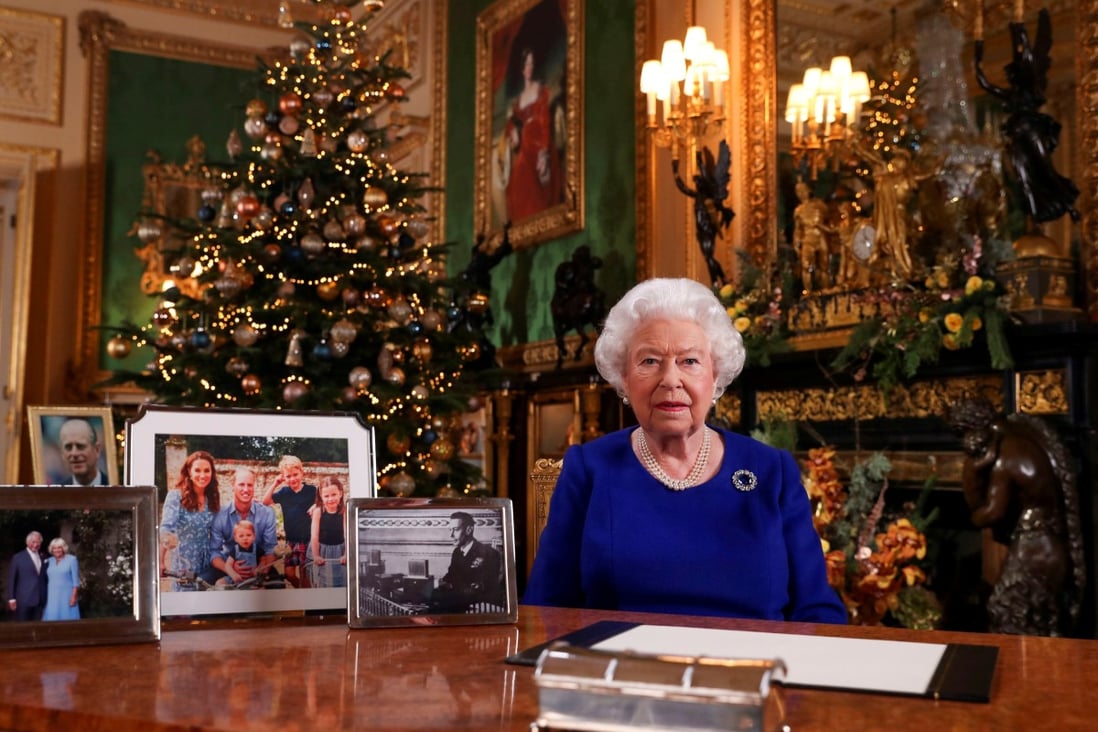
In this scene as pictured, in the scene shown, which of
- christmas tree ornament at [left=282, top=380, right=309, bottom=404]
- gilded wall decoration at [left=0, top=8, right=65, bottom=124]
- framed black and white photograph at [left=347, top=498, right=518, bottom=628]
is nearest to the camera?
framed black and white photograph at [left=347, top=498, right=518, bottom=628]

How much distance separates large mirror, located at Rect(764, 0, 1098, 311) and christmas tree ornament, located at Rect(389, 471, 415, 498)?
223 centimetres

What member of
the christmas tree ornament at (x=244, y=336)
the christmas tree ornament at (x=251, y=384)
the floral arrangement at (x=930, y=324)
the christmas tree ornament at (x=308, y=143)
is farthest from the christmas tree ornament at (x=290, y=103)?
the floral arrangement at (x=930, y=324)

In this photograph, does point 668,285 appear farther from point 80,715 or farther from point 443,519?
point 80,715

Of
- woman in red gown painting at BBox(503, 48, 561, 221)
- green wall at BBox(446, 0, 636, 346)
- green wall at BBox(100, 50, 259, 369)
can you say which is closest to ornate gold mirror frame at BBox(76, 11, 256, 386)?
green wall at BBox(100, 50, 259, 369)

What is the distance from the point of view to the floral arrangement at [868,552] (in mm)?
3959

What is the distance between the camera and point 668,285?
6.95 feet

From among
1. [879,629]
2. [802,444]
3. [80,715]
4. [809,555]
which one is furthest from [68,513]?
[802,444]

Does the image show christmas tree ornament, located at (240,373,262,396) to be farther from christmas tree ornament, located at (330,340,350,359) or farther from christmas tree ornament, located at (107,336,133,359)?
christmas tree ornament, located at (107,336,133,359)

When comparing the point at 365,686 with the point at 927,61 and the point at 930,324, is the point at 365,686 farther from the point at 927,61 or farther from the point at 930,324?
the point at 927,61

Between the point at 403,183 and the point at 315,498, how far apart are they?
4478 mm

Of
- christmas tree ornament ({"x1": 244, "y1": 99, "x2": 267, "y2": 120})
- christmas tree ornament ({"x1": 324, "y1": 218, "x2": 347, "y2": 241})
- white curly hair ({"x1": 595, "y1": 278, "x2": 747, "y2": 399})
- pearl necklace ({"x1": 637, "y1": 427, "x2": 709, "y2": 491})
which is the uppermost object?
christmas tree ornament ({"x1": 244, "y1": 99, "x2": 267, "y2": 120})

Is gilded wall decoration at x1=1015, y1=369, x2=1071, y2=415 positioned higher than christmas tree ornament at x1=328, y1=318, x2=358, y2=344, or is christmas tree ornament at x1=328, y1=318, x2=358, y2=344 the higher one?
christmas tree ornament at x1=328, y1=318, x2=358, y2=344

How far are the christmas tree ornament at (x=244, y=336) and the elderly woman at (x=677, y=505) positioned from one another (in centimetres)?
344

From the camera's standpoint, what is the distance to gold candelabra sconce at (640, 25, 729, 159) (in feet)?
18.2
